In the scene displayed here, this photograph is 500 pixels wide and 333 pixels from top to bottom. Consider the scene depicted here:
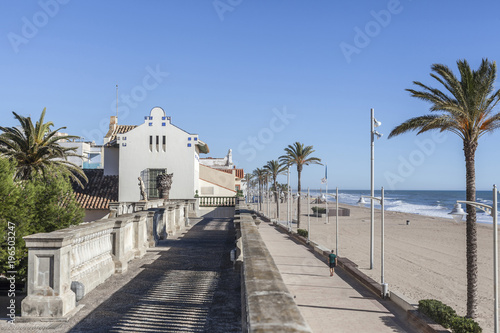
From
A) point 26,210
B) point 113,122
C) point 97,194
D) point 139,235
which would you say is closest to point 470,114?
point 139,235

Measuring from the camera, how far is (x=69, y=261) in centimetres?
787

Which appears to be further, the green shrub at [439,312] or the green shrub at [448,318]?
the green shrub at [439,312]

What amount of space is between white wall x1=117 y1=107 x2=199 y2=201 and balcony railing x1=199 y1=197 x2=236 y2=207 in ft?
11.5

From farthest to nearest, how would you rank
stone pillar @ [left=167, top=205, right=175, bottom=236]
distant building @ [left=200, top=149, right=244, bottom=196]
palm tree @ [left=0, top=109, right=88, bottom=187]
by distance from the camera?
1. distant building @ [left=200, top=149, right=244, bottom=196]
2. palm tree @ [left=0, top=109, right=88, bottom=187]
3. stone pillar @ [left=167, top=205, right=175, bottom=236]

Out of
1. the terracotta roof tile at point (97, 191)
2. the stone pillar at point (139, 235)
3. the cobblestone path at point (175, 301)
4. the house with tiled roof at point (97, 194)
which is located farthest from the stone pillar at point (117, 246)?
the terracotta roof tile at point (97, 191)

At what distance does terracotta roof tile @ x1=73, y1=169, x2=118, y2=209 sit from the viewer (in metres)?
36.2

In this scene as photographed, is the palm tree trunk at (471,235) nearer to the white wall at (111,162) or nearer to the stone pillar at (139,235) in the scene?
the stone pillar at (139,235)

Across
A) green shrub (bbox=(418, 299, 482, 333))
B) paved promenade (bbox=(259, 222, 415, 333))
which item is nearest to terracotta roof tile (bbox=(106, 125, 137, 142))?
paved promenade (bbox=(259, 222, 415, 333))

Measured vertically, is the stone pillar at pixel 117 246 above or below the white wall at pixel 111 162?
below

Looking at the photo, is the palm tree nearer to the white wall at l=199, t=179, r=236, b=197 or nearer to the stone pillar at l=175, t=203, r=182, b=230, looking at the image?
the stone pillar at l=175, t=203, r=182, b=230

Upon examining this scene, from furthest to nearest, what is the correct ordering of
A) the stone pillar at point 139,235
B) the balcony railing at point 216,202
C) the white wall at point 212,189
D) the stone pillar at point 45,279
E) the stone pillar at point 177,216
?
the white wall at point 212,189
the balcony railing at point 216,202
the stone pillar at point 177,216
the stone pillar at point 139,235
the stone pillar at point 45,279

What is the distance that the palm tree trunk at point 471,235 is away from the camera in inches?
586

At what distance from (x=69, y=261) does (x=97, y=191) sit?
3247 cm

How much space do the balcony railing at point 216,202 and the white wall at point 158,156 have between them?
11.5 feet
